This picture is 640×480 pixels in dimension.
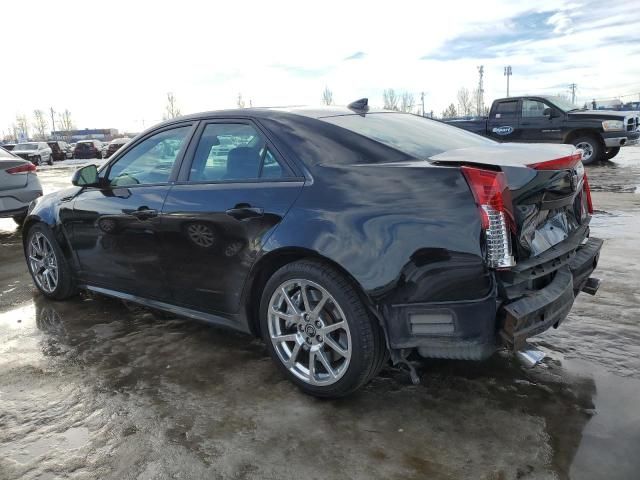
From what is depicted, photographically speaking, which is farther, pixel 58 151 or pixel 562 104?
pixel 58 151

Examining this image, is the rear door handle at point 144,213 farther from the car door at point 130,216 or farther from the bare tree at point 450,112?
the bare tree at point 450,112

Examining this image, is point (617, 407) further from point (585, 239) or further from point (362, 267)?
point (362, 267)

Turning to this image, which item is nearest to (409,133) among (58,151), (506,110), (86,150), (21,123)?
(506,110)

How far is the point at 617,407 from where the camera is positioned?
2701 millimetres

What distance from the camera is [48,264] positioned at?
480 centimetres

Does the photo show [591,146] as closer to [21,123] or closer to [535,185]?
[535,185]

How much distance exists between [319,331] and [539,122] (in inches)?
541

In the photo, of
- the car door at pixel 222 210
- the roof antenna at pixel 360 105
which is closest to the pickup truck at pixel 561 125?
the roof antenna at pixel 360 105

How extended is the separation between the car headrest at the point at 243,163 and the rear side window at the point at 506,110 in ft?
44.1

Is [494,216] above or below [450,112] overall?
below

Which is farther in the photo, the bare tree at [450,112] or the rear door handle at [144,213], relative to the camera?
the bare tree at [450,112]

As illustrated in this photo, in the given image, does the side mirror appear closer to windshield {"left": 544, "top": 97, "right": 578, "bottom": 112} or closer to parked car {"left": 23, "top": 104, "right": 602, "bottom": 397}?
parked car {"left": 23, "top": 104, "right": 602, "bottom": 397}

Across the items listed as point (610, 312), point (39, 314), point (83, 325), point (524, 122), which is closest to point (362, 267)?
point (610, 312)

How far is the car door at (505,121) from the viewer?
15.0 meters
